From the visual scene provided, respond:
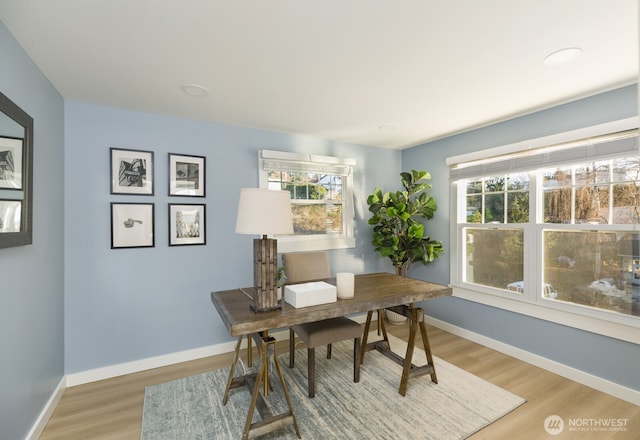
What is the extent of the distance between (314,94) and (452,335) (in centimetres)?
306

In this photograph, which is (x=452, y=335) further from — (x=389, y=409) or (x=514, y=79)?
(x=514, y=79)

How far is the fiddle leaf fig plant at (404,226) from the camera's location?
141 inches

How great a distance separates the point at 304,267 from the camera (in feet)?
9.27

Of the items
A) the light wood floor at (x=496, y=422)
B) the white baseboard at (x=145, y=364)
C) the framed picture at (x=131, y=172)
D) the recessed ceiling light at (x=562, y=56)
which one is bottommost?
the light wood floor at (x=496, y=422)

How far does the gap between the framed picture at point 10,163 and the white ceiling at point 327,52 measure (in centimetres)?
61

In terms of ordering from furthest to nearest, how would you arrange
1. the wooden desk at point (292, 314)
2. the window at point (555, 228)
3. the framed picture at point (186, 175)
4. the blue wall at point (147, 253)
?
the framed picture at point (186, 175), the blue wall at point (147, 253), the window at point (555, 228), the wooden desk at point (292, 314)

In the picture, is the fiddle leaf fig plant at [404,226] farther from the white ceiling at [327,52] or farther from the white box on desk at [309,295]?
the white box on desk at [309,295]

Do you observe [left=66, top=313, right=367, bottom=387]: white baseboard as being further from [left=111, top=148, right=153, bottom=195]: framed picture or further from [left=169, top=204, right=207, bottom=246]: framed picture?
[left=111, top=148, right=153, bottom=195]: framed picture

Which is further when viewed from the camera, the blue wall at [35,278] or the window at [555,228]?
the window at [555,228]

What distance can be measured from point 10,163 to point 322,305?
6.13ft

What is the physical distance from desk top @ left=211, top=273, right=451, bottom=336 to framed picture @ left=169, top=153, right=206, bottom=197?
1.24 m

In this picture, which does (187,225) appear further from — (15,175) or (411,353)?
(411,353)

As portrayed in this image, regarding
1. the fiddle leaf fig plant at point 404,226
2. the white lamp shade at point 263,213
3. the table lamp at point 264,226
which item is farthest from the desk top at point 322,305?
the fiddle leaf fig plant at point 404,226

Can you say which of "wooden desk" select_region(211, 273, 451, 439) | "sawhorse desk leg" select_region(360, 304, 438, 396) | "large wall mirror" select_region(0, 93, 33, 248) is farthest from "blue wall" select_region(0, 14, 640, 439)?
"sawhorse desk leg" select_region(360, 304, 438, 396)
